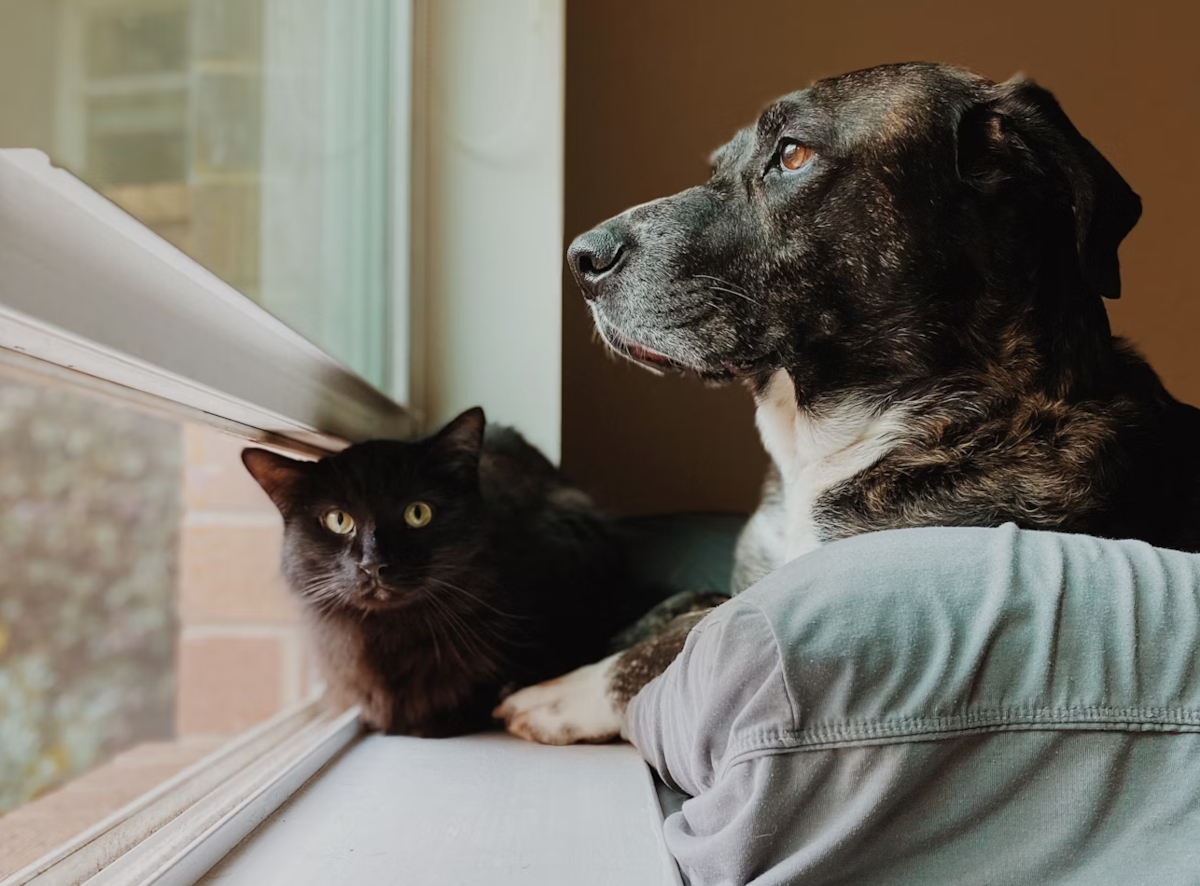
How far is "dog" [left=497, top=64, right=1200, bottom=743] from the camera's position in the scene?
3.50 ft

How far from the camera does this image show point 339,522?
1.26 m

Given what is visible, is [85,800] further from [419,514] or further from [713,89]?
[713,89]

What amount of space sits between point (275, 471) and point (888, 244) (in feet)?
2.60

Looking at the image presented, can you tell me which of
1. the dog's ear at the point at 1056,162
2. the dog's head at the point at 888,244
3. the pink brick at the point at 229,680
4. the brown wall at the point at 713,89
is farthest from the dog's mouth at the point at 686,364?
the brown wall at the point at 713,89

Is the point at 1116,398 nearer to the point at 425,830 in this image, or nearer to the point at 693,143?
the point at 425,830

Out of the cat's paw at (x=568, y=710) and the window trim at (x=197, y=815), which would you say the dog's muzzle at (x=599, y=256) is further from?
the window trim at (x=197, y=815)

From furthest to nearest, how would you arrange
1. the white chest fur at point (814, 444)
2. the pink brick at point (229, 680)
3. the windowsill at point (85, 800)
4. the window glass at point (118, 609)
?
the pink brick at point (229, 680) → the white chest fur at point (814, 444) → the window glass at point (118, 609) → the windowsill at point (85, 800)

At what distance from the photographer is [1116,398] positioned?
43.8 inches

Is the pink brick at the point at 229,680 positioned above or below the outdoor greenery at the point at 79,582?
below

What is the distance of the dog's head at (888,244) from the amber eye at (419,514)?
36 centimetres

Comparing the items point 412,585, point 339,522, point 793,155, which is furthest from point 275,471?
point 793,155

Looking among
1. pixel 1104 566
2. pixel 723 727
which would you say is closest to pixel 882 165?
pixel 1104 566

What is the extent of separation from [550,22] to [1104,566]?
1.44 metres

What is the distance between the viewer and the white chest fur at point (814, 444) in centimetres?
117
